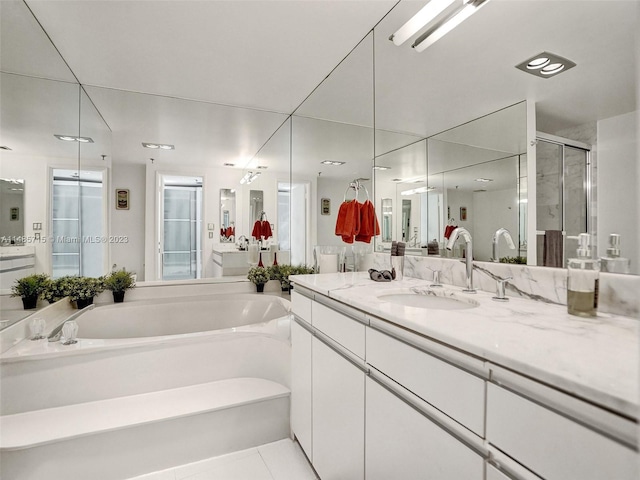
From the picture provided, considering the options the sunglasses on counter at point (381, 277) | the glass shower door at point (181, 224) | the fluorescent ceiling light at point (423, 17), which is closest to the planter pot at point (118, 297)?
the glass shower door at point (181, 224)

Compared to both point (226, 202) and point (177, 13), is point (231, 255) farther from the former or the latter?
point (177, 13)

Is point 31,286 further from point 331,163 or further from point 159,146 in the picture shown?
point 331,163

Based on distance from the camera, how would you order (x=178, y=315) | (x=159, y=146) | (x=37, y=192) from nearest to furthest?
1. (x=37, y=192)
2. (x=178, y=315)
3. (x=159, y=146)

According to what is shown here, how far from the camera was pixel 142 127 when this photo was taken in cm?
296

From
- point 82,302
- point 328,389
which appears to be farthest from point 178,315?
point 328,389

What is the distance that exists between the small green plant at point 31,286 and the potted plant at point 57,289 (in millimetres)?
47

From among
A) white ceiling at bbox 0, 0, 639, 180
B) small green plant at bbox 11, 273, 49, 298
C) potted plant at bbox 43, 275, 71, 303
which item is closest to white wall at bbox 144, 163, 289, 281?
white ceiling at bbox 0, 0, 639, 180

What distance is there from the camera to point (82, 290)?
239cm

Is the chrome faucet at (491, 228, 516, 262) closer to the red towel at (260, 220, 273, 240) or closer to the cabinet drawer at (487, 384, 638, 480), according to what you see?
the cabinet drawer at (487, 384, 638, 480)

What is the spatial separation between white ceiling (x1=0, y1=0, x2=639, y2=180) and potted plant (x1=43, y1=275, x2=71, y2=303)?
102 centimetres

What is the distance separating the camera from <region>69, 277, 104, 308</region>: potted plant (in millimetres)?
2361

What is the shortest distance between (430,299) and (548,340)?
2.15 feet

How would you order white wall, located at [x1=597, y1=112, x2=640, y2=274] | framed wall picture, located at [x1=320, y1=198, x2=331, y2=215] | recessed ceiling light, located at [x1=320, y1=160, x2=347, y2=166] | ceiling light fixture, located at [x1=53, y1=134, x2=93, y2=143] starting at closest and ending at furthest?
1. white wall, located at [x1=597, y1=112, x2=640, y2=274]
2. ceiling light fixture, located at [x1=53, y1=134, x2=93, y2=143]
3. recessed ceiling light, located at [x1=320, y1=160, x2=347, y2=166]
4. framed wall picture, located at [x1=320, y1=198, x2=331, y2=215]

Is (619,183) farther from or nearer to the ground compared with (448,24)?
nearer to the ground
